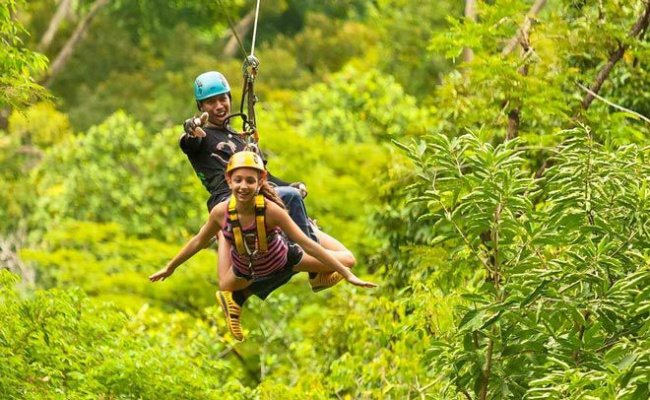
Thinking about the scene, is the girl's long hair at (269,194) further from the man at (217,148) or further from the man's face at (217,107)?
the man's face at (217,107)

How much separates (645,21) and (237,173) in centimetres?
601

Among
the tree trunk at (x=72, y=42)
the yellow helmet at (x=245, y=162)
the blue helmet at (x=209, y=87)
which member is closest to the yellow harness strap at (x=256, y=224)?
the yellow helmet at (x=245, y=162)

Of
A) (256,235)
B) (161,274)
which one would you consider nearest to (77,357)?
(161,274)

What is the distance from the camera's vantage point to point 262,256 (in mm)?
8445

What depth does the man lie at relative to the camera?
859cm

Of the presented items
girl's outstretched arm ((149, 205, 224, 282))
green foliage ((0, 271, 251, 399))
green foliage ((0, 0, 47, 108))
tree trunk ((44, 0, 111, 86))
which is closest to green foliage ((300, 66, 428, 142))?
tree trunk ((44, 0, 111, 86))

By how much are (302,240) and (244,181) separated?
0.49m

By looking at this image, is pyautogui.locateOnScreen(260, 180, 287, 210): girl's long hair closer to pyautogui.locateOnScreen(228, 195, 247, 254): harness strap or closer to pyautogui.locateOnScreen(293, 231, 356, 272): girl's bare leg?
pyautogui.locateOnScreen(228, 195, 247, 254): harness strap

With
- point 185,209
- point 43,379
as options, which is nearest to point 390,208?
point 43,379

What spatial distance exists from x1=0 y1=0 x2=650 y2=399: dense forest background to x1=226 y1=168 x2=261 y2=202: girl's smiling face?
1013mm

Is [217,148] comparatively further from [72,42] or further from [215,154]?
[72,42]

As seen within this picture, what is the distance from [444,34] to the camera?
12.7 m

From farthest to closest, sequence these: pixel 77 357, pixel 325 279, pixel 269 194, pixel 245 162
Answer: pixel 77 357
pixel 325 279
pixel 269 194
pixel 245 162

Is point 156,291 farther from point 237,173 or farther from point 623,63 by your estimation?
point 237,173
